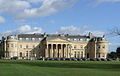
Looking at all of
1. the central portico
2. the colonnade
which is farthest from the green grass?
the colonnade

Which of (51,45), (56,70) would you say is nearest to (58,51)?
(51,45)

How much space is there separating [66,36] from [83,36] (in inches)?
334

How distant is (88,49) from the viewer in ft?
487

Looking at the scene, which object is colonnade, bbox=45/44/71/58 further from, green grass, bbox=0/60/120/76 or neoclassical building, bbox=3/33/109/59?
green grass, bbox=0/60/120/76

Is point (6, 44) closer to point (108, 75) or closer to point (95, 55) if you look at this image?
point (95, 55)

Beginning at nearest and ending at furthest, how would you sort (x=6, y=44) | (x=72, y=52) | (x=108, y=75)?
1. (x=108, y=75)
2. (x=6, y=44)
3. (x=72, y=52)

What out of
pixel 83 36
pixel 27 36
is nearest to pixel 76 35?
pixel 83 36

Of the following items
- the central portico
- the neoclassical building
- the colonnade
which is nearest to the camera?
the neoclassical building

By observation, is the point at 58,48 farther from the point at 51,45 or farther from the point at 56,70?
the point at 56,70

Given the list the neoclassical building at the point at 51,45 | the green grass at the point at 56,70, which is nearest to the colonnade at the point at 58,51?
the neoclassical building at the point at 51,45

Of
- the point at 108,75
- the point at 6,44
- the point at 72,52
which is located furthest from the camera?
the point at 72,52

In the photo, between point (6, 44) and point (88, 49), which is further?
point (88, 49)

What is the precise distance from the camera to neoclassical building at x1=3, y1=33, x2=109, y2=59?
139 m

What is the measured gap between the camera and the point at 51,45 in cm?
14038
